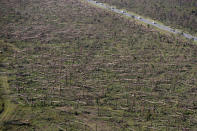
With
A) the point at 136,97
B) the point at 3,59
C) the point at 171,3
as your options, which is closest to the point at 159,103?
the point at 136,97

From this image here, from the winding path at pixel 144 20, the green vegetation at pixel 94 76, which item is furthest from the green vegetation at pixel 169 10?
the green vegetation at pixel 94 76

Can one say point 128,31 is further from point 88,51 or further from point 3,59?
point 3,59

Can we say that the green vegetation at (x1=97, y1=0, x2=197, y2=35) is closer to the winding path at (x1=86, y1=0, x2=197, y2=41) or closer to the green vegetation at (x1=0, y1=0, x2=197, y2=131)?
the winding path at (x1=86, y1=0, x2=197, y2=41)

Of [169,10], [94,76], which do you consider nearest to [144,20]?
[169,10]

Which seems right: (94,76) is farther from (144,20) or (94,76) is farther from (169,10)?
(169,10)

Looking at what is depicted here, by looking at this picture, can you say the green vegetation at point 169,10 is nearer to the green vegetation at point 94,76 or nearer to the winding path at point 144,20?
the winding path at point 144,20
